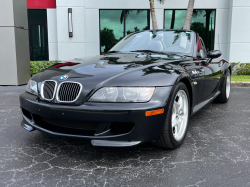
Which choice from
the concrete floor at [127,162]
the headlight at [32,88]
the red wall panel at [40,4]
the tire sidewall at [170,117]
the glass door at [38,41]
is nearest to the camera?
the concrete floor at [127,162]

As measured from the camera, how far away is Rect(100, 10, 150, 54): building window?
12.0 metres

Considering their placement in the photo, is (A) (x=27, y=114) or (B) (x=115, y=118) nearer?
(B) (x=115, y=118)

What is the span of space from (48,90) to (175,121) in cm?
141

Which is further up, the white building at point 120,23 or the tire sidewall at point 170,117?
the white building at point 120,23

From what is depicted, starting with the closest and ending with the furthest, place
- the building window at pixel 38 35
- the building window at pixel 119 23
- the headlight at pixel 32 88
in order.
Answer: the headlight at pixel 32 88 < the building window at pixel 119 23 < the building window at pixel 38 35

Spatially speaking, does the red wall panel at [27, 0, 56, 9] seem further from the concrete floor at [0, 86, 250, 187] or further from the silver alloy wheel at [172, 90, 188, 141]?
the silver alloy wheel at [172, 90, 188, 141]

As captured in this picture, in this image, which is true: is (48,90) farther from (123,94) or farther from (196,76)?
(196,76)

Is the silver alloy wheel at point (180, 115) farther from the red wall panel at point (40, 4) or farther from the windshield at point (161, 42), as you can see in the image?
the red wall panel at point (40, 4)

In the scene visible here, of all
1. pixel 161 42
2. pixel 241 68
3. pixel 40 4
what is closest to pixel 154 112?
pixel 161 42

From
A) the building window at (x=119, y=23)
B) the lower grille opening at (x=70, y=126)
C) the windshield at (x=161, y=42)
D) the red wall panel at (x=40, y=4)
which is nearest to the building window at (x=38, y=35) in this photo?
the red wall panel at (x=40, y=4)

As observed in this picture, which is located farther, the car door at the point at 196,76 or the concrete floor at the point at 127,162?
the car door at the point at 196,76

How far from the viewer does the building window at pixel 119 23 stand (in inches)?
474

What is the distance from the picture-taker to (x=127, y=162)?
243cm

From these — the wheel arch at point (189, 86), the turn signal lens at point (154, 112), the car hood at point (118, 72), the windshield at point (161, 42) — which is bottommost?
the turn signal lens at point (154, 112)
